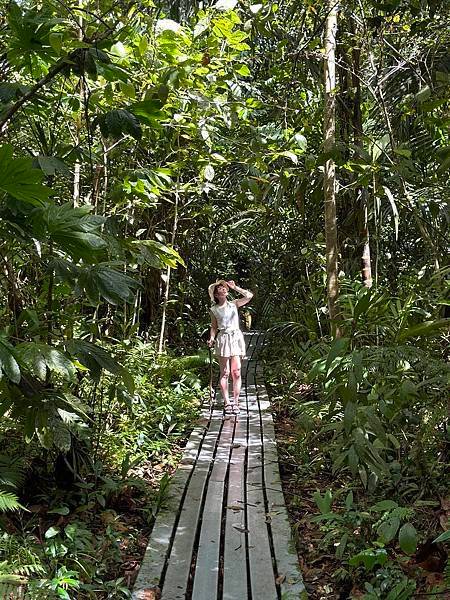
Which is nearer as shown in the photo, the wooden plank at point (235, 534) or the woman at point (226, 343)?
the wooden plank at point (235, 534)

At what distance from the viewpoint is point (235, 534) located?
3178mm

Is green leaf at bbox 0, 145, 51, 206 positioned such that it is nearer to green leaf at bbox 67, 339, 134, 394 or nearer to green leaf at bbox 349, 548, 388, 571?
green leaf at bbox 67, 339, 134, 394

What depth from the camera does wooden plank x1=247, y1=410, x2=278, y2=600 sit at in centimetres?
264

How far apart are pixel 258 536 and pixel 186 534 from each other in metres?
0.36

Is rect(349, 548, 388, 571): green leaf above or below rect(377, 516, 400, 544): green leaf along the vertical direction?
below

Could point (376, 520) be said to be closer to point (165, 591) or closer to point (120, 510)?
point (165, 591)

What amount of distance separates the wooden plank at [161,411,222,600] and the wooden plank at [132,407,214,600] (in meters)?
0.04

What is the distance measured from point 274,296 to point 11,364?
8.00m

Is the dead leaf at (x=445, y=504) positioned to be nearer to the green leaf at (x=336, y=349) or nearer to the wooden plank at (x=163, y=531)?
the green leaf at (x=336, y=349)

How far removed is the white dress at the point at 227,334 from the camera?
5.81 metres

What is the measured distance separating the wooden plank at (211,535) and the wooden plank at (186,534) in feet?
0.14

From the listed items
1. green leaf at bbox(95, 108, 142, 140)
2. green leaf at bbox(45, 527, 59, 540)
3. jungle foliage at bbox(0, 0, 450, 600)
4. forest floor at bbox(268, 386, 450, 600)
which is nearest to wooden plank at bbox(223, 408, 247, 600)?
forest floor at bbox(268, 386, 450, 600)

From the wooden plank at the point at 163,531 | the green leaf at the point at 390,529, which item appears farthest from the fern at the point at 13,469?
the green leaf at the point at 390,529

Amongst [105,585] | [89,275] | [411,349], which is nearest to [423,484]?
[411,349]
